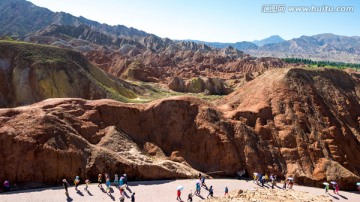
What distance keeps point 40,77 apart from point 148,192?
3990 cm

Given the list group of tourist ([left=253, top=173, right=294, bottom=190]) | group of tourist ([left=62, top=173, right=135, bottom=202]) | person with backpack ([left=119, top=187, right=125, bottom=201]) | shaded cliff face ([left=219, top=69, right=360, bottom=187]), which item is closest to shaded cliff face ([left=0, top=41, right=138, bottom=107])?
shaded cliff face ([left=219, top=69, right=360, bottom=187])

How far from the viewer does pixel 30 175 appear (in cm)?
2500

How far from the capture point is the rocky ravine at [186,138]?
26.2m

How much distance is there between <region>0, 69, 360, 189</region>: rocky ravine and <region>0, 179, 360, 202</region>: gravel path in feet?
4.97

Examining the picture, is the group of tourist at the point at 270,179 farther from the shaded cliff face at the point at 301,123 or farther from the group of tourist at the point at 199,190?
the group of tourist at the point at 199,190

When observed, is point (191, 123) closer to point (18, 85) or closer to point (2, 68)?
point (18, 85)

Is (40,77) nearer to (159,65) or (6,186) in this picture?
(6,186)

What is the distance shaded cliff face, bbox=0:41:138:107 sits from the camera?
55844 millimetres

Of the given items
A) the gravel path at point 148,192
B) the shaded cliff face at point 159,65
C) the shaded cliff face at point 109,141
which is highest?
the shaded cliff face at point 159,65

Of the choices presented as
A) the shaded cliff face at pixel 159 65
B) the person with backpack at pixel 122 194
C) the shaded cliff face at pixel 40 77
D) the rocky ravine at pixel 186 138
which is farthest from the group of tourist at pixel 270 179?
the shaded cliff face at pixel 159 65

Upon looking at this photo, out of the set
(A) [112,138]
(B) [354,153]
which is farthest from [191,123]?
(B) [354,153]

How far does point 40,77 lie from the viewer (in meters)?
57.5

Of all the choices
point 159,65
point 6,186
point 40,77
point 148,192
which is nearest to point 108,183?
point 148,192

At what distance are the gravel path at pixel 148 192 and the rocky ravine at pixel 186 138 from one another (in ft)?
4.97
